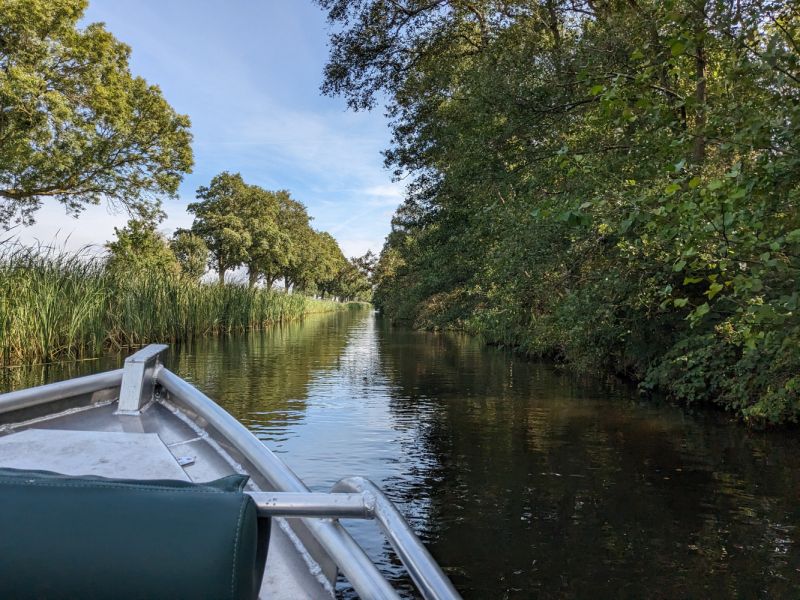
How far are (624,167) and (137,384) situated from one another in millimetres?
6673

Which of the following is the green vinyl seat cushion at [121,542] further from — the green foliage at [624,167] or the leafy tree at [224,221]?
the leafy tree at [224,221]

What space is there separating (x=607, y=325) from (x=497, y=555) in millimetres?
5299

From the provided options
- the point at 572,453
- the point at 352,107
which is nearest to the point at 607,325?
the point at 572,453

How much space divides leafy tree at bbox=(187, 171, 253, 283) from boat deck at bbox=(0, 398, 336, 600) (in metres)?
34.6

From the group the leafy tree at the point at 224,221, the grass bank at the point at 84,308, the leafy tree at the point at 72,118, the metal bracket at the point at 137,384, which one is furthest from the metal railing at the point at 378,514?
the leafy tree at the point at 224,221

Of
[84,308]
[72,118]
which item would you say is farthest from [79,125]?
[84,308]

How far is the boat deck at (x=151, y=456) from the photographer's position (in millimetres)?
1795

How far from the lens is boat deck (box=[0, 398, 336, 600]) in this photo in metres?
1.79

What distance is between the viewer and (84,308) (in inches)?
444

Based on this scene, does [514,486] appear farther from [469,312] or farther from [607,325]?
[469,312]

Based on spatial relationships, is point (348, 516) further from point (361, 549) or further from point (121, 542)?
point (121, 542)

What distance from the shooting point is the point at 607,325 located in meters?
7.95

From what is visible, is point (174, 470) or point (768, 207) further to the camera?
point (768, 207)

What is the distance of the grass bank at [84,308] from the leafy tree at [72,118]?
211 inches
